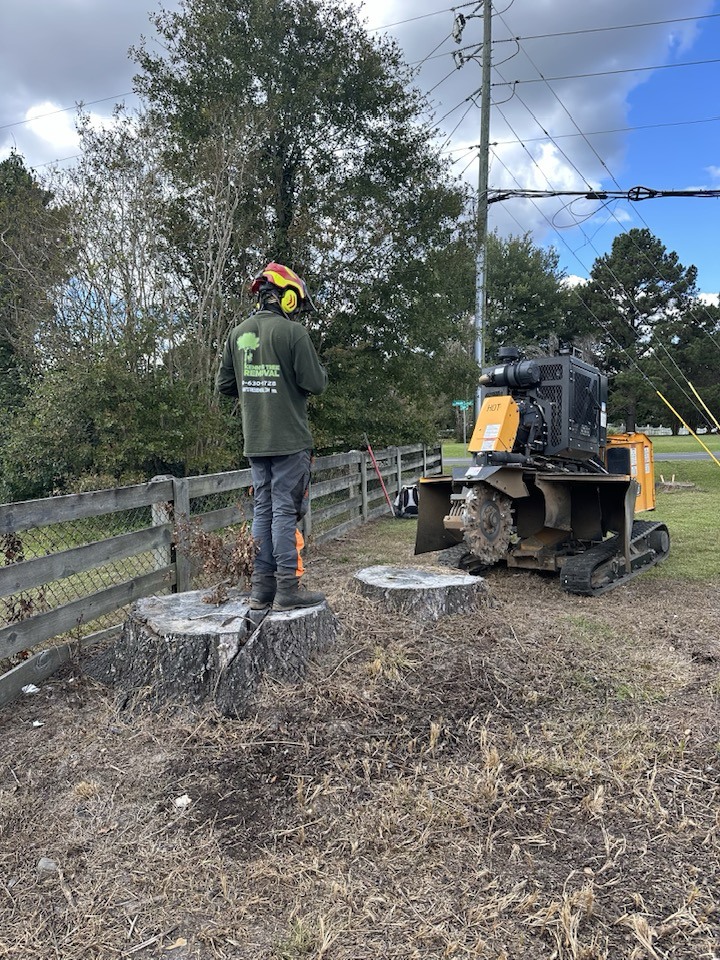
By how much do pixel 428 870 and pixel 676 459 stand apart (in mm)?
21301

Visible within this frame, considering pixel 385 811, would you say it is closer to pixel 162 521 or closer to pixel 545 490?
pixel 162 521

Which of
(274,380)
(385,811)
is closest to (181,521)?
(274,380)

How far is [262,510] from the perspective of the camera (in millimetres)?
3922

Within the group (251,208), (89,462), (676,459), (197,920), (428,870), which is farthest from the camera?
(676,459)

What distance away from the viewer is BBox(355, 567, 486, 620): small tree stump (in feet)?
13.5

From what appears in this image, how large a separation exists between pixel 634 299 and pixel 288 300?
41070mm

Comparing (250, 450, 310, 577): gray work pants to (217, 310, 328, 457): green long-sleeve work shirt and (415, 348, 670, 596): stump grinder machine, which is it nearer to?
(217, 310, 328, 457): green long-sleeve work shirt

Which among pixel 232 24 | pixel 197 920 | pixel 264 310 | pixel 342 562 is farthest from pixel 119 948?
pixel 232 24

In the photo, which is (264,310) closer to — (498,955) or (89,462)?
(498,955)

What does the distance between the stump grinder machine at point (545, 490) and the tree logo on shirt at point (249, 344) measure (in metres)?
2.50

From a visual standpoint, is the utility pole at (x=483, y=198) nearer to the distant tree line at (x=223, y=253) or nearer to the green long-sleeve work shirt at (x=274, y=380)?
the distant tree line at (x=223, y=253)

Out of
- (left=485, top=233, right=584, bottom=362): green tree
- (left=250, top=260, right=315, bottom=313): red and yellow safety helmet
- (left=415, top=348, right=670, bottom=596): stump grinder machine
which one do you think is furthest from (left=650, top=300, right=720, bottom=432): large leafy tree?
(left=250, top=260, right=315, bottom=313): red and yellow safety helmet

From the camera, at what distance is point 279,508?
12.5ft

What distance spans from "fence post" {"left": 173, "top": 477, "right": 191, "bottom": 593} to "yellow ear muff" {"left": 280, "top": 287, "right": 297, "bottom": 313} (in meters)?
1.66
